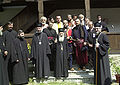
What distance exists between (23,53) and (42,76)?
1.09m

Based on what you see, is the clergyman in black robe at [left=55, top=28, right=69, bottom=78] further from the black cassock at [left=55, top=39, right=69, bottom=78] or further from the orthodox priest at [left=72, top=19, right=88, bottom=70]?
the orthodox priest at [left=72, top=19, right=88, bottom=70]

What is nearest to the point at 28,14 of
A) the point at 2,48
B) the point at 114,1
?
the point at 2,48

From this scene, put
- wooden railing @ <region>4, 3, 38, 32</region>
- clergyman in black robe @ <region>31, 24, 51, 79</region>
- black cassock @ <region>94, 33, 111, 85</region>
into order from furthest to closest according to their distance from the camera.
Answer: wooden railing @ <region>4, 3, 38, 32</region> → clergyman in black robe @ <region>31, 24, 51, 79</region> → black cassock @ <region>94, 33, 111, 85</region>

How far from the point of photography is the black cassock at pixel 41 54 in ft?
22.9

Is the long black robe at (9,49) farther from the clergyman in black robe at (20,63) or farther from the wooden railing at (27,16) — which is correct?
the wooden railing at (27,16)

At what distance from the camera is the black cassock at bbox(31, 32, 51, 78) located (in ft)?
22.9

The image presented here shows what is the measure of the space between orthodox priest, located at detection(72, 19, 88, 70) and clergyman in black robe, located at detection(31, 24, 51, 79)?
1141mm

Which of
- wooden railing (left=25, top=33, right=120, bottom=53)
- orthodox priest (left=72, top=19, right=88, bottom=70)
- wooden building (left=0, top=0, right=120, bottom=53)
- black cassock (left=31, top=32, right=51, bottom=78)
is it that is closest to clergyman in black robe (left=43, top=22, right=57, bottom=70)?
black cassock (left=31, top=32, right=51, bottom=78)

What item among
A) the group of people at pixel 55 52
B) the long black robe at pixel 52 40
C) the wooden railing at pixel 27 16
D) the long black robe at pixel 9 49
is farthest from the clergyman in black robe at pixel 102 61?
the wooden railing at pixel 27 16

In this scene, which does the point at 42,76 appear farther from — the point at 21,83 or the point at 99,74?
the point at 99,74

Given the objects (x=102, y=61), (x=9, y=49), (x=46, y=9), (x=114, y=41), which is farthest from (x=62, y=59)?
(x=46, y=9)

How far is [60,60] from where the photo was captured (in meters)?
7.05

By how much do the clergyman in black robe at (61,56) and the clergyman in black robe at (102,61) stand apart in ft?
3.85

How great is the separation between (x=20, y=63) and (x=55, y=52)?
1344 millimetres
